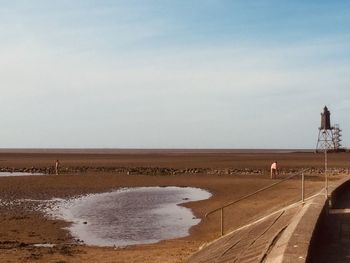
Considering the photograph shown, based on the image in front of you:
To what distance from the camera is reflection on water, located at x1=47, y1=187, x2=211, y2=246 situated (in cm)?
1644

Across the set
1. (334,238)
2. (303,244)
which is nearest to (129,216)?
(334,238)

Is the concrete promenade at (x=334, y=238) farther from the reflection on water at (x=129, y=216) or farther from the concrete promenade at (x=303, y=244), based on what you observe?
the reflection on water at (x=129, y=216)

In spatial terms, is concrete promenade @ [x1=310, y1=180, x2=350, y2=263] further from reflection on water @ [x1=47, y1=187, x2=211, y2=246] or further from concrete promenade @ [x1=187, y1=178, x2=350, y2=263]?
reflection on water @ [x1=47, y1=187, x2=211, y2=246]

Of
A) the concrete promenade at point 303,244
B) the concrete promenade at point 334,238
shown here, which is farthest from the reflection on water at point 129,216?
the concrete promenade at point 334,238

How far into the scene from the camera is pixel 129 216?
20.7 metres

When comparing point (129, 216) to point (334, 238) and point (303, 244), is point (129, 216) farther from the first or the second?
point (303, 244)

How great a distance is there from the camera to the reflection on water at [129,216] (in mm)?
16438

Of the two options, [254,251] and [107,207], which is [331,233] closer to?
[254,251]

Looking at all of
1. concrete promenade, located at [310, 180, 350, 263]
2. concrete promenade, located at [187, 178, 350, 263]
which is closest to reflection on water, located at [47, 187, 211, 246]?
concrete promenade, located at [187, 178, 350, 263]

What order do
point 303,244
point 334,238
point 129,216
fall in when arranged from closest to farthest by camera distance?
1. point 303,244
2. point 334,238
3. point 129,216

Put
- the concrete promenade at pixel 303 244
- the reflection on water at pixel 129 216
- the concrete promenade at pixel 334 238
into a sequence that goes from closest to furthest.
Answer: the concrete promenade at pixel 303 244, the concrete promenade at pixel 334 238, the reflection on water at pixel 129 216

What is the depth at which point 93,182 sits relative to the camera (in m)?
37.6

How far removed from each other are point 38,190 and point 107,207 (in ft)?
31.9

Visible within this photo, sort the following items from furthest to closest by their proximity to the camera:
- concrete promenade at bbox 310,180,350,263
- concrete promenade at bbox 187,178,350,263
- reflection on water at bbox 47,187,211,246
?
reflection on water at bbox 47,187,211,246 < concrete promenade at bbox 310,180,350,263 < concrete promenade at bbox 187,178,350,263
